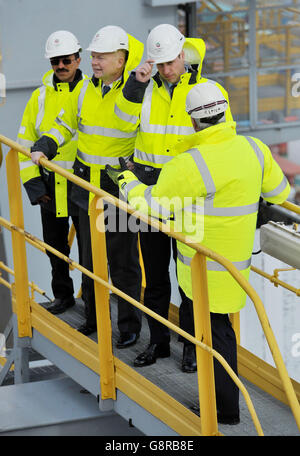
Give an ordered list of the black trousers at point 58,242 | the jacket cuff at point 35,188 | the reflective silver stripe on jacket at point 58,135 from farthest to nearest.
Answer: the black trousers at point 58,242 → the jacket cuff at point 35,188 → the reflective silver stripe on jacket at point 58,135

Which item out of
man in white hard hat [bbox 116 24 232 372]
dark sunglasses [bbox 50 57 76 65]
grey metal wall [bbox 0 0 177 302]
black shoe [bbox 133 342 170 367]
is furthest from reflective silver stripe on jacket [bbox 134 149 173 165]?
grey metal wall [bbox 0 0 177 302]

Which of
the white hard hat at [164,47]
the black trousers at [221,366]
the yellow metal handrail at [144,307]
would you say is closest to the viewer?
the yellow metal handrail at [144,307]

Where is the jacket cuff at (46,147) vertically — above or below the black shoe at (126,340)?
above

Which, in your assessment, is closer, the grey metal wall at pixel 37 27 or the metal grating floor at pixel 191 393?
the metal grating floor at pixel 191 393

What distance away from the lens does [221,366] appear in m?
3.05

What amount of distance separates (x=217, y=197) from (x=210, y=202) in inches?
1.3

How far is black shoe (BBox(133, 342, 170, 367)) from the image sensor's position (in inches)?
141

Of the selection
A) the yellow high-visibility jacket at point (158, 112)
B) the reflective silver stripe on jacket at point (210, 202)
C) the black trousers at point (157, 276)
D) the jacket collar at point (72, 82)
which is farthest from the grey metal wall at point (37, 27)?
the reflective silver stripe on jacket at point (210, 202)

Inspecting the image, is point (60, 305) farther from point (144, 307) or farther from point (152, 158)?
point (144, 307)

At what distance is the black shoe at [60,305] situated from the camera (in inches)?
169

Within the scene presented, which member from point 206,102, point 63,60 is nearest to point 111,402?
point 206,102

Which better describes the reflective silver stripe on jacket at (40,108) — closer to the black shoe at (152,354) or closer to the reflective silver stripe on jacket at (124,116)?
the reflective silver stripe on jacket at (124,116)

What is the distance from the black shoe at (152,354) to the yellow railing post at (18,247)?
2.51ft

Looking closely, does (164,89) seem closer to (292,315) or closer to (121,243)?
(121,243)
